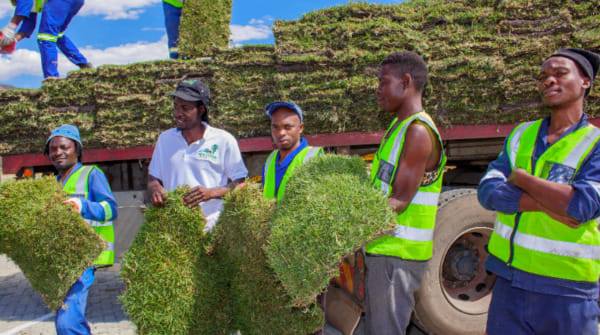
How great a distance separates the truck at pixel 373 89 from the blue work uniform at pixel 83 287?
0.96 m

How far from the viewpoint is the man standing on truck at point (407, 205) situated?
2047 mm

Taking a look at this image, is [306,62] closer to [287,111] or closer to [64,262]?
[287,111]

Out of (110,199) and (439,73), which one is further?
(439,73)

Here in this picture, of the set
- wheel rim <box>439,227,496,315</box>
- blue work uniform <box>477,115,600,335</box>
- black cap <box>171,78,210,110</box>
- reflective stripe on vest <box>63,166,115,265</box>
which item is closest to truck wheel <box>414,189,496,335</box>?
wheel rim <box>439,227,496,315</box>

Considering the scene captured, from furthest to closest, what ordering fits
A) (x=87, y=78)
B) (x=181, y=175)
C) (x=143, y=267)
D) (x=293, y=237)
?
(x=87, y=78) < (x=181, y=175) < (x=143, y=267) < (x=293, y=237)

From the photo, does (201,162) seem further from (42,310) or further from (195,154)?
(42,310)

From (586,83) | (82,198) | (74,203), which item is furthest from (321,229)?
(82,198)

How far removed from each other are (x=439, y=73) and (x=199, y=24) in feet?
7.18

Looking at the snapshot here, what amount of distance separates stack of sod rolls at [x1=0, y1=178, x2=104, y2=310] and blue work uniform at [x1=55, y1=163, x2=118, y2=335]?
0.22 ft

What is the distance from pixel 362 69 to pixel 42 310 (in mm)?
3908

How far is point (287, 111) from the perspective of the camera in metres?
2.74

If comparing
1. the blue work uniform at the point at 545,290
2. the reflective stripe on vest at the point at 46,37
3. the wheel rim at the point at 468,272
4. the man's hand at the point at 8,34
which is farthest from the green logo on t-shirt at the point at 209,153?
the man's hand at the point at 8,34

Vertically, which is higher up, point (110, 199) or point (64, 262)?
point (110, 199)

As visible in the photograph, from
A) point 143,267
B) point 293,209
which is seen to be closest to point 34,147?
point 143,267
